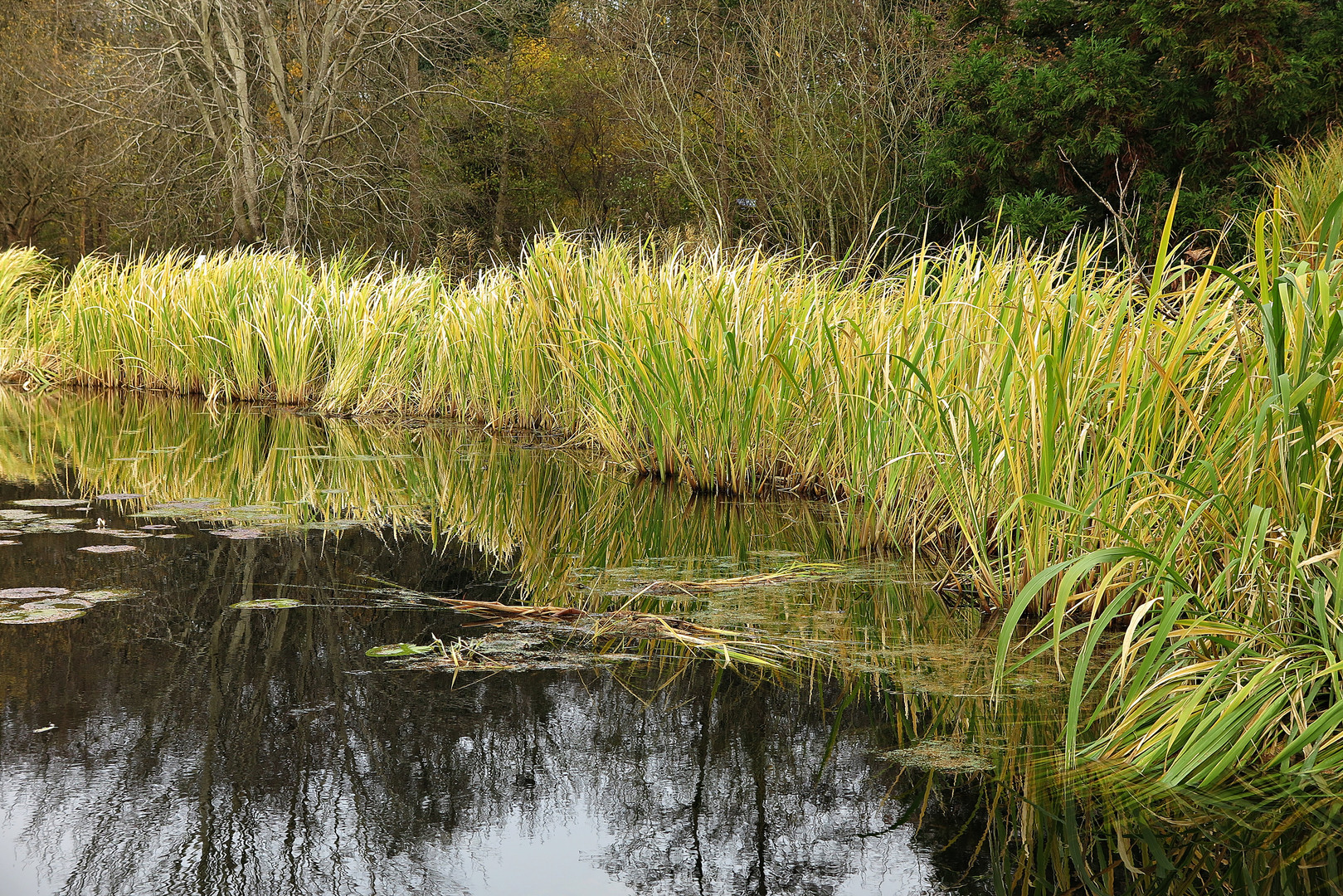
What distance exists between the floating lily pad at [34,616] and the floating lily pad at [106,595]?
0.35 feet

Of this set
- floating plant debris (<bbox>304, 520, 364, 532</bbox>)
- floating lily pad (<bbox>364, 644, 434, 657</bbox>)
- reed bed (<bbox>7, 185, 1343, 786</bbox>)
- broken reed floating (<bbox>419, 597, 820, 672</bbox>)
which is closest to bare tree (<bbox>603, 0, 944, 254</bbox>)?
reed bed (<bbox>7, 185, 1343, 786</bbox>)

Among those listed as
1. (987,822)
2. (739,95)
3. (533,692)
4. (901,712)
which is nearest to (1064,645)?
(901,712)

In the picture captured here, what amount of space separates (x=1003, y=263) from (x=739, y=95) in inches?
371

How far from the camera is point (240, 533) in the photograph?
3619mm

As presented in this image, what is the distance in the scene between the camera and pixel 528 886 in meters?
1.61

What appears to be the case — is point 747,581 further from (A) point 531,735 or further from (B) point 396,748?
(B) point 396,748

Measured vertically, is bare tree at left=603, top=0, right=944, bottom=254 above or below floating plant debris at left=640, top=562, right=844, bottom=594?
above

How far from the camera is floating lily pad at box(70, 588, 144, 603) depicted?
9.23 feet

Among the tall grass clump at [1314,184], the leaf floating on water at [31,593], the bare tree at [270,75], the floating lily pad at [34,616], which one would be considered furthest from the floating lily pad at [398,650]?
the bare tree at [270,75]

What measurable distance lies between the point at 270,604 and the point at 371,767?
3.45 ft

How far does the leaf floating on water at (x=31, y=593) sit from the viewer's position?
2.82 metres

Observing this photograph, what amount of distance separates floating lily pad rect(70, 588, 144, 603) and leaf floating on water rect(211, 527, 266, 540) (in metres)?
0.66

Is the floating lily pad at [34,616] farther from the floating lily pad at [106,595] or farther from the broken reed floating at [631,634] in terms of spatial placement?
the broken reed floating at [631,634]

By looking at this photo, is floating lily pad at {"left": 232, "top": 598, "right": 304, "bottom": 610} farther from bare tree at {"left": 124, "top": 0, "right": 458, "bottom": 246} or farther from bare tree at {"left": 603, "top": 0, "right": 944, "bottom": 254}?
bare tree at {"left": 124, "top": 0, "right": 458, "bottom": 246}
